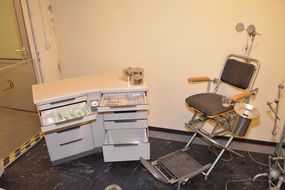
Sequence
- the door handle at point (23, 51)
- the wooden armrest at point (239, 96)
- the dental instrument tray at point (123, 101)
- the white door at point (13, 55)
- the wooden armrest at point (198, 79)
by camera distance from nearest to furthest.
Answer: the wooden armrest at point (239, 96)
the dental instrument tray at point (123, 101)
the wooden armrest at point (198, 79)
the white door at point (13, 55)
the door handle at point (23, 51)

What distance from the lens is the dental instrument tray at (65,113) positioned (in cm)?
186

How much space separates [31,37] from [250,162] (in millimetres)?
2628

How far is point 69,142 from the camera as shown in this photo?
2131mm

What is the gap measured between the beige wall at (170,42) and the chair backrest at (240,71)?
9 centimetres

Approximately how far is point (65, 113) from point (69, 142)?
34 cm

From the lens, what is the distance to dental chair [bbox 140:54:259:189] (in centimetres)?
187

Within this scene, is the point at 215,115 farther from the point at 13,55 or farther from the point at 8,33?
the point at 8,33

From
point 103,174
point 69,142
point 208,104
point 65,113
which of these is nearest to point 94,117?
point 65,113

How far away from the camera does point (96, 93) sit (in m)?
2.05

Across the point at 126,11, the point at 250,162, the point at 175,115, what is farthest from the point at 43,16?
the point at 250,162

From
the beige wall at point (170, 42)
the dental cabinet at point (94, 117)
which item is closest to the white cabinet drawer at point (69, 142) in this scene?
Result: the dental cabinet at point (94, 117)

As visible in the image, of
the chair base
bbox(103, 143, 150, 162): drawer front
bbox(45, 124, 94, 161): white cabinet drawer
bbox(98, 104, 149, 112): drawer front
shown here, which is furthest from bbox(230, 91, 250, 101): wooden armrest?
bbox(45, 124, 94, 161): white cabinet drawer

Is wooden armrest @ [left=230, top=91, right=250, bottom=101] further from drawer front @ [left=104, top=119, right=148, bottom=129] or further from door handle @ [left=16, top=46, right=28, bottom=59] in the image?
door handle @ [left=16, top=46, right=28, bottom=59]

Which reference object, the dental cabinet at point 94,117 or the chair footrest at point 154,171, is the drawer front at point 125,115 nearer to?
the dental cabinet at point 94,117
